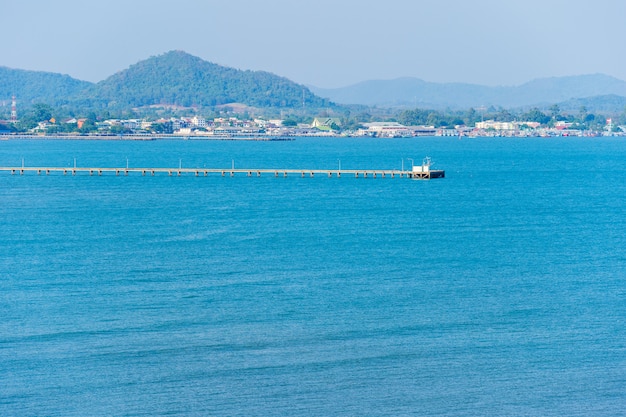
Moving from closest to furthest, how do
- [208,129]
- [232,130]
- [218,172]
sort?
[218,172] → [232,130] → [208,129]

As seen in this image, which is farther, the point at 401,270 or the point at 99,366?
the point at 401,270

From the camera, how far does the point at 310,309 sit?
26062 millimetres

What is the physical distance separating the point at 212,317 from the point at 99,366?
4.24 meters

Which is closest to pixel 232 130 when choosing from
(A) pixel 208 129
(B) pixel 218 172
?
(A) pixel 208 129

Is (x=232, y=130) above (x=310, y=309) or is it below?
below

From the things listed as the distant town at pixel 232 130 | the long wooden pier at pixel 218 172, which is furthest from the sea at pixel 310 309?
the distant town at pixel 232 130

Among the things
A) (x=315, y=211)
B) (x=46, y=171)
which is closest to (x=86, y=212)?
(x=315, y=211)

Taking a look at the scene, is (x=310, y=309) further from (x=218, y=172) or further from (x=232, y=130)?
(x=232, y=130)

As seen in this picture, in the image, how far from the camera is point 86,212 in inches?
1849

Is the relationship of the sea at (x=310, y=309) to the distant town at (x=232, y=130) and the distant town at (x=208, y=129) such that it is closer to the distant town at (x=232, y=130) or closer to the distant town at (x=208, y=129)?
the distant town at (x=208, y=129)

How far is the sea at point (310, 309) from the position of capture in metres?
20.1

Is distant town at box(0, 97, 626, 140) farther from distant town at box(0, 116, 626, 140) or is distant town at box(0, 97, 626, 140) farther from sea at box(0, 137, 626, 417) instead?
sea at box(0, 137, 626, 417)

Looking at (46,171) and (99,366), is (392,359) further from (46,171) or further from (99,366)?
(46,171)

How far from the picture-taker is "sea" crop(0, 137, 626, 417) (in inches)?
790
